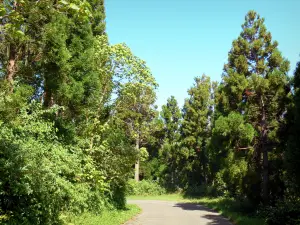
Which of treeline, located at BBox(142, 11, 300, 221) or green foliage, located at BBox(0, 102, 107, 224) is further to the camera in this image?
treeline, located at BBox(142, 11, 300, 221)

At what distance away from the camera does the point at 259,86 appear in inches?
675

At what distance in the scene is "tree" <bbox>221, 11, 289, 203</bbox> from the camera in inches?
667

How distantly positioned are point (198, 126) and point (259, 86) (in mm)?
19609

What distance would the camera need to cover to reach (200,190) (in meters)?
35.1

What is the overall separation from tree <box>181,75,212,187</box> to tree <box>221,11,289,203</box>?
17166mm

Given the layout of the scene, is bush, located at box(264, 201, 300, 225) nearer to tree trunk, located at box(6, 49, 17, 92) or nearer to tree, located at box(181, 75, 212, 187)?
tree trunk, located at box(6, 49, 17, 92)

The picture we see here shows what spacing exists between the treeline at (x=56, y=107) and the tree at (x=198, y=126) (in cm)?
1941

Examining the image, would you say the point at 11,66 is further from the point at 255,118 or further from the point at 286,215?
the point at 255,118

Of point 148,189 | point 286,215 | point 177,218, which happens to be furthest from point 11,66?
point 148,189

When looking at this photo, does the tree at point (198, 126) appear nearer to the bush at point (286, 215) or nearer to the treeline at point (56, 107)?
the treeline at point (56, 107)

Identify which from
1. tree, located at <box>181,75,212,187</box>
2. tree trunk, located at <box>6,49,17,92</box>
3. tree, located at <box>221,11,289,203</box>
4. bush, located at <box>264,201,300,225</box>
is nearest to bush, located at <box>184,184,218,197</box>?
tree, located at <box>181,75,212,187</box>

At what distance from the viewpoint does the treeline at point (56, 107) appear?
23.7 feet

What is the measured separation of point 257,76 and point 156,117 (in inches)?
1008

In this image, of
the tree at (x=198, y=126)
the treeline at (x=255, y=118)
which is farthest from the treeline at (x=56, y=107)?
the tree at (x=198, y=126)
